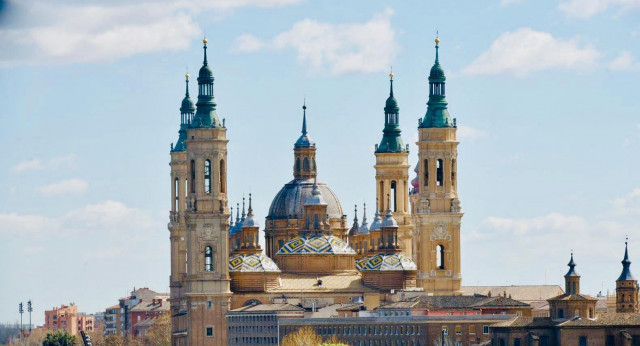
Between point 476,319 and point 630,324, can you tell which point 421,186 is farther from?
point 630,324

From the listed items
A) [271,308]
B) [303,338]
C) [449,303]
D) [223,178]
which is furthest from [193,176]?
[449,303]

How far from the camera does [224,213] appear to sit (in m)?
196

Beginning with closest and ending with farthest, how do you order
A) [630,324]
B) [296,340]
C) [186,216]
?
1. [630,324]
2. [296,340]
3. [186,216]

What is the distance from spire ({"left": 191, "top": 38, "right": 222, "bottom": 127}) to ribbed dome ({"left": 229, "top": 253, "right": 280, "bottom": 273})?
34.1 feet

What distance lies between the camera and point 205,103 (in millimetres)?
198125

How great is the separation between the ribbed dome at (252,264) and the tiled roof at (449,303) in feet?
35.9

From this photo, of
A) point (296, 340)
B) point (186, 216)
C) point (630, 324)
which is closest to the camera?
point (630, 324)

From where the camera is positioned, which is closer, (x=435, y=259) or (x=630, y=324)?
(x=630, y=324)

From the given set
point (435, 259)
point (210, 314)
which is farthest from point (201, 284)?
point (435, 259)

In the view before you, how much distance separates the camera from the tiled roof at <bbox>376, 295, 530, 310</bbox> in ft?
618

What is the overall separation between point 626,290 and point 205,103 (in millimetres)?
34812

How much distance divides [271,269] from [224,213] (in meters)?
5.65

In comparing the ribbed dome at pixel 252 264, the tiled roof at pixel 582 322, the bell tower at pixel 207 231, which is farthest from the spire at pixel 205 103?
the tiled roof at pixel 582 322

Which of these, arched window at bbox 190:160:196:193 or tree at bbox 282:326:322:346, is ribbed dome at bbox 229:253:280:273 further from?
tree at bbox 282:326:322:346
